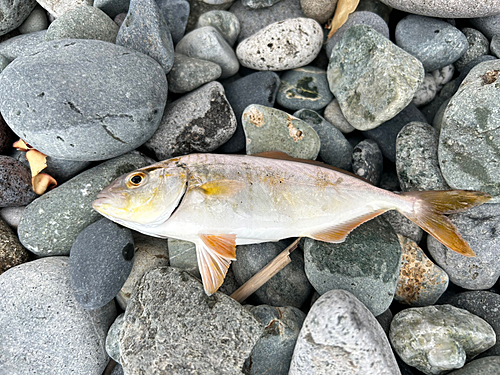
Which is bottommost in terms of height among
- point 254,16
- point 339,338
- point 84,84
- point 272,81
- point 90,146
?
point 339,338

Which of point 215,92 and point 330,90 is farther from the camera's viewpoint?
point 330,90

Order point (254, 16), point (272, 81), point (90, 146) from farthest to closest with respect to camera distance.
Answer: point (254, 16) < point (272, 81) < point (90, 146)

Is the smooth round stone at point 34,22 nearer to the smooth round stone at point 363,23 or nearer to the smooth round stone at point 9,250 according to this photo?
the smooth round stone at point 9,250

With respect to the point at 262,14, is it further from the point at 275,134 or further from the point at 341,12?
the point at 275,134

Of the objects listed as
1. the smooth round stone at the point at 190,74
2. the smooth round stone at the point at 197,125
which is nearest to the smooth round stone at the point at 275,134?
the smooth round stone at the point at 197,125

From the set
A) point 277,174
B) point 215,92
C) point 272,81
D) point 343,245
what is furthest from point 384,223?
point 215,92

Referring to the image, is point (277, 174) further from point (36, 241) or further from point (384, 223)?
point (36, 241)

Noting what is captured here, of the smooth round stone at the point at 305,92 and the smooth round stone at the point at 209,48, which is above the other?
the smooth round stone at the point at 209,48
